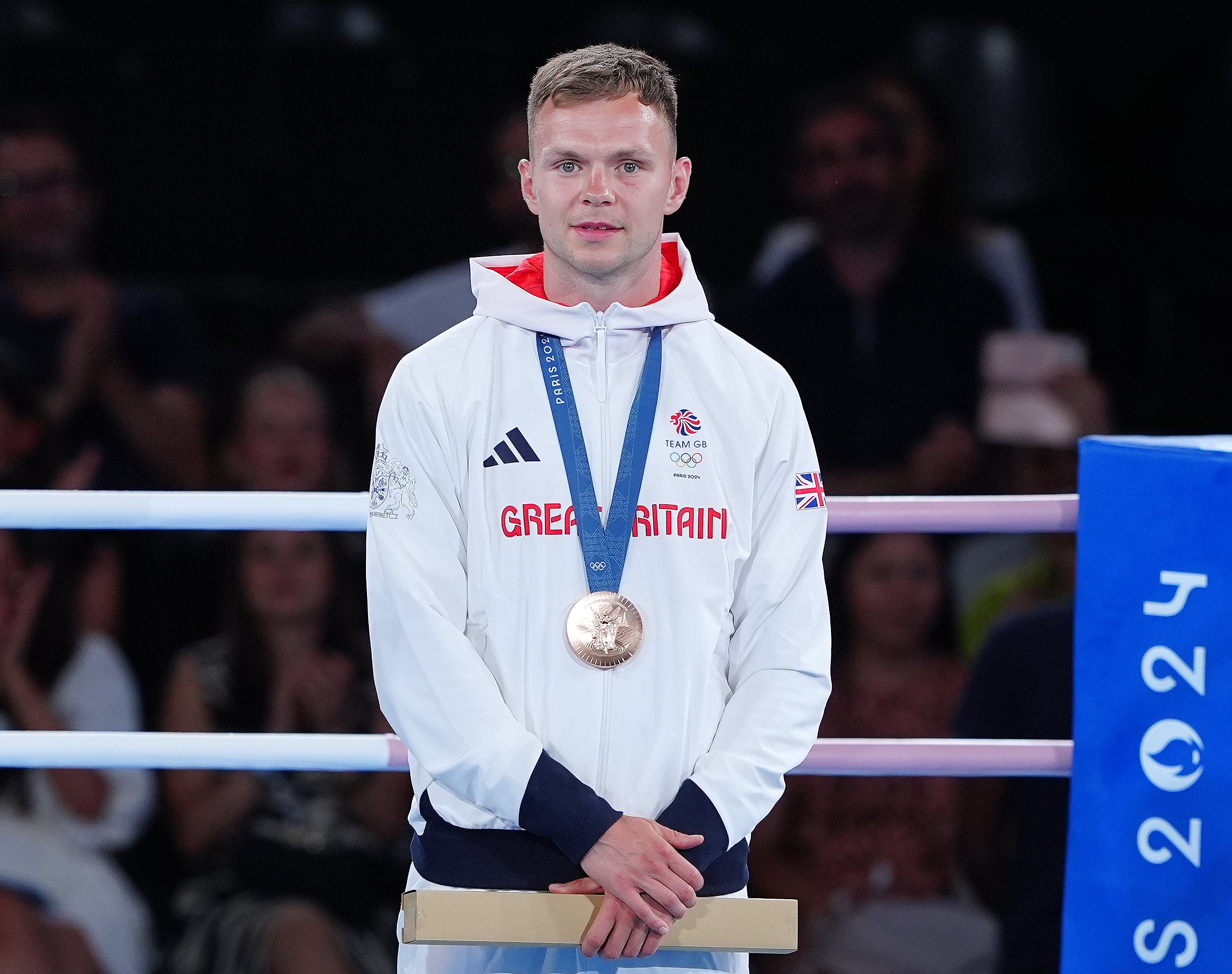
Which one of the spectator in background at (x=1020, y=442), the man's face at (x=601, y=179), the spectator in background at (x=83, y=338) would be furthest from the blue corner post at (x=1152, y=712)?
the spectator in background at (x=83, y=338)

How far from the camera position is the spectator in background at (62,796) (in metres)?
2.60

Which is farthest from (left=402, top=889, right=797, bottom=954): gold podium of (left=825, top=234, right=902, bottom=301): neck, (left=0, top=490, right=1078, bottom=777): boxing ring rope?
(left=825, top=234, right=902, bottom=301): neck

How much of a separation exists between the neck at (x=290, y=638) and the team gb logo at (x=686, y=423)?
57.3 inches

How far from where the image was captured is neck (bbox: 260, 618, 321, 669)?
2.78 meters

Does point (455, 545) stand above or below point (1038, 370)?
below

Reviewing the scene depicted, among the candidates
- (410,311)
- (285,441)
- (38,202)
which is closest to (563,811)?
(285,441)

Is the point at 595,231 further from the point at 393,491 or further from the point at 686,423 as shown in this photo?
the point at 393,491

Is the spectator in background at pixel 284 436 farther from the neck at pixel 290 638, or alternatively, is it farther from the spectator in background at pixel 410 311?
the neck at pixel 290 638

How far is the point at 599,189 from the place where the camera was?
1439 millimetres

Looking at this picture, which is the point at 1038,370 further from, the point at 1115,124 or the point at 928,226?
the point at 1115,124

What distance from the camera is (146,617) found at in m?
3.06

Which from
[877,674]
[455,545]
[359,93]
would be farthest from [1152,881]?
[359,93]

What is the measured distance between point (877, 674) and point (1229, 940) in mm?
1295

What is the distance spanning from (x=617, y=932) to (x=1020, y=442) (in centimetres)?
214
